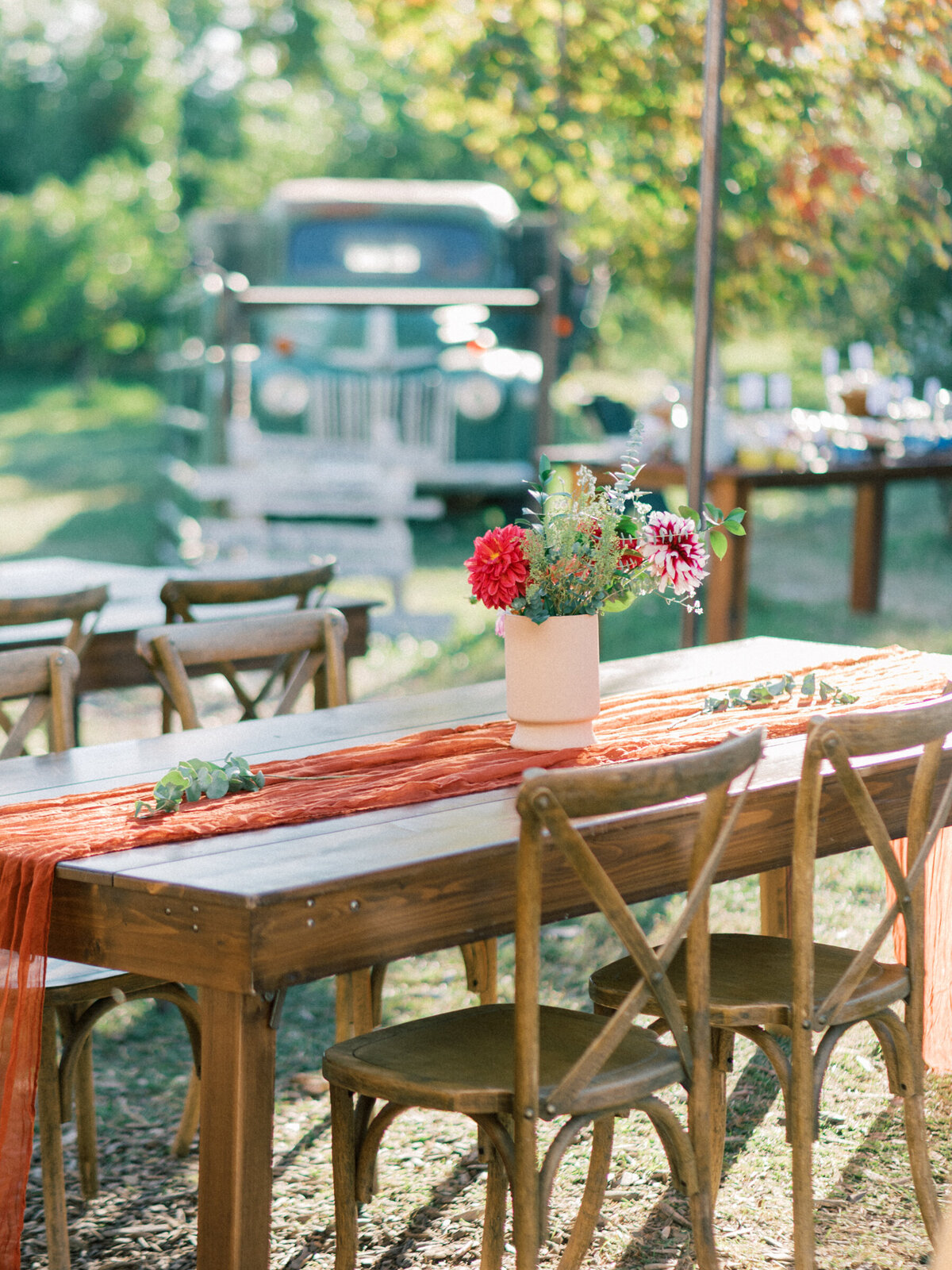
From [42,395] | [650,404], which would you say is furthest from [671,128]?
[42,395]

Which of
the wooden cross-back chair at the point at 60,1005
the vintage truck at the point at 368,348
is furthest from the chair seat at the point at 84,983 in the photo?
the vintage truck at the point at 368,348

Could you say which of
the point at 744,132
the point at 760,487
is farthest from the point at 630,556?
the point at 744,132

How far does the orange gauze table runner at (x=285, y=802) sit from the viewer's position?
200 cm

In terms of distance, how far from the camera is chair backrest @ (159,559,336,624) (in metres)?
3.47

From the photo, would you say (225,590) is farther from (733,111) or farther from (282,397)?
(282,397)

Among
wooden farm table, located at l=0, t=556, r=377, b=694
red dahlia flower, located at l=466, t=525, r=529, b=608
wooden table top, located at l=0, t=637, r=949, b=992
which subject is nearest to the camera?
wooden table top, located at l=0, t=637, r=949, b=992

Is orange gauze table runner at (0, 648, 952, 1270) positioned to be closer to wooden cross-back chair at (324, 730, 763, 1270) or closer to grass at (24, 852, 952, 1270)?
wooden cross-back chair at (324, 730, 763, 1270)

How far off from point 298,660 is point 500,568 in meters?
1.00

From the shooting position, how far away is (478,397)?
9.69 metres

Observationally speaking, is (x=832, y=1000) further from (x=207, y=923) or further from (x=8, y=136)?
(x=8, y=136)

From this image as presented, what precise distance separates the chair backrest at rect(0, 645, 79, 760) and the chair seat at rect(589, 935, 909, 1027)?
3.32 feet

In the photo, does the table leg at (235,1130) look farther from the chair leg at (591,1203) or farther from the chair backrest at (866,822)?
the chair backrest at (866,822)

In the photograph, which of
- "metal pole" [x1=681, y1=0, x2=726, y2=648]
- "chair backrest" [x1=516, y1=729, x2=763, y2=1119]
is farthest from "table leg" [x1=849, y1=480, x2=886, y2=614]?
"chair backrest" [x1=516, y1=729, x2=763, y2=1119]

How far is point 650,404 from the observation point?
7.63 m
